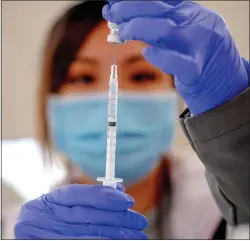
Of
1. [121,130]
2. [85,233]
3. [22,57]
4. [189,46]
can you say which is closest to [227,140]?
[189,46]

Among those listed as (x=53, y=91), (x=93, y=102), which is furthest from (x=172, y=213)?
(x=53, y=91)

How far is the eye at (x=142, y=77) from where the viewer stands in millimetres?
1268

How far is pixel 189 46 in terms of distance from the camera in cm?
63

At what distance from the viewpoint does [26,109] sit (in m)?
1.95

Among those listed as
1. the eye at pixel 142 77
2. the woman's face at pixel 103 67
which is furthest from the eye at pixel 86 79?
the eye at pixel 142 77

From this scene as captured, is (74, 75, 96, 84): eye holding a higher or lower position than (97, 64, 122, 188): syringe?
higher

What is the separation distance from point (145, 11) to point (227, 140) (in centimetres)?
27

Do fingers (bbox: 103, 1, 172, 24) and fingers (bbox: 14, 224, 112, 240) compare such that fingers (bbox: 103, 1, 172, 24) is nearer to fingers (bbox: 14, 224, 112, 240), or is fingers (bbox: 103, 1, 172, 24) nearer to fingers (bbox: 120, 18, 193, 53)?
fingers (bbox: 120, 18, 193, 53)

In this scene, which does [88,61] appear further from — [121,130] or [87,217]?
[87,217]

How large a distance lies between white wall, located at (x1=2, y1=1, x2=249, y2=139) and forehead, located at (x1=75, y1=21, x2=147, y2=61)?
0.71 meters

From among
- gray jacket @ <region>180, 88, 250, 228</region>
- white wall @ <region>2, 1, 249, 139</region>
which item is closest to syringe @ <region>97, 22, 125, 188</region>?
gray jacket @ <region>180, 88, 250, 228</region>

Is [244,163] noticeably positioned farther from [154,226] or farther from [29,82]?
[29,82]

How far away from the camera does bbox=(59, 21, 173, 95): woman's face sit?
123cm

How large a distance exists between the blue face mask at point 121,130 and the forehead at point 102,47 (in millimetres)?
125
